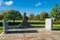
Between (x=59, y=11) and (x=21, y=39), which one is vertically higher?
(x=59, y=11)

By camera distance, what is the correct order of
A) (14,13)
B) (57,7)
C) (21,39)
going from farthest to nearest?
(14,13), (57,7), (21,39)

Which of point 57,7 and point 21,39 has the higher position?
point 57,7

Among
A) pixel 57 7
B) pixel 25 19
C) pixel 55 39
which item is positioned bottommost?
pixel 55 39

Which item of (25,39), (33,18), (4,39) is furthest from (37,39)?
(33,18)

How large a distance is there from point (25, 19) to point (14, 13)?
78.0 feet

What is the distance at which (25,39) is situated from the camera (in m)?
10.0

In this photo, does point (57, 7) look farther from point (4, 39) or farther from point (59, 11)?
point (4, 39)

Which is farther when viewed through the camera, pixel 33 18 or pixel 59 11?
pixel 33 18

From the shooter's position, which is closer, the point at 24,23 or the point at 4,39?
the point at 4,39

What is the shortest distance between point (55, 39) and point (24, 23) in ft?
39.8

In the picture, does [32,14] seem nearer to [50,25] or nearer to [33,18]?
[33,18]

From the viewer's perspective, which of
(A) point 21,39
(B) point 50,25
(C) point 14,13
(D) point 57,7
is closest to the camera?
(A) point 21,39

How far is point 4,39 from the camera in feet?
33.0

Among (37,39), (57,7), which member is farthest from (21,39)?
(57,7)
